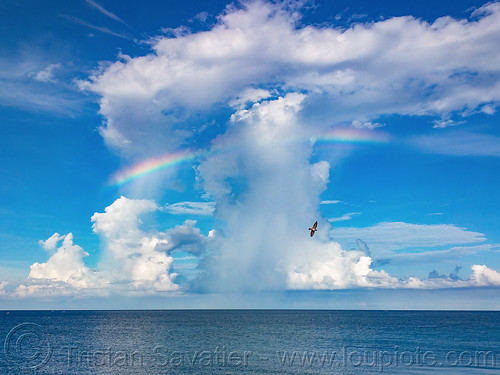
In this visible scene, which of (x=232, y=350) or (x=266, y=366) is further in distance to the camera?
(x=232, y=350)

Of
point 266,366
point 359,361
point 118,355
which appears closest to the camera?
point 266,366

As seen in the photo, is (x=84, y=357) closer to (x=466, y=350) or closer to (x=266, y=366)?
(x=266, y=366)

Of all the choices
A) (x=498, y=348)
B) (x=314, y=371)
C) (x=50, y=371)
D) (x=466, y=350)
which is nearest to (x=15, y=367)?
(x=50, y=371)

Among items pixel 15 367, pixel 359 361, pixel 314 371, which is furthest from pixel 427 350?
pixel 15 367

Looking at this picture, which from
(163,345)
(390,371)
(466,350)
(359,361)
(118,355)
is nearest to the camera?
(390,371)

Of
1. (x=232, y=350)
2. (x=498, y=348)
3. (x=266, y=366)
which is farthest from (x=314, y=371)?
(x=498, y=348)

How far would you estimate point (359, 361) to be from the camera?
256 feet

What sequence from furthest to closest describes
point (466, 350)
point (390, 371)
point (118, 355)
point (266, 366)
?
point (466, 350) → point (118, 355) → point (266, 366) → point (390, 371)

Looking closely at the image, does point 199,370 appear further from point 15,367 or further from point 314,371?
point 15,367

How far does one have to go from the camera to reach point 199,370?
6794 cm

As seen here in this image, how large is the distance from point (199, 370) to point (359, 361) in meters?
29.0

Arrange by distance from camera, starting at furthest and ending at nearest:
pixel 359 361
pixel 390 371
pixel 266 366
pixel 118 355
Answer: pixel 118 355, pixel 359 361, pixel 266 366, pixel 390 371

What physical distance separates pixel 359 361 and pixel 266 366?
18.0 m

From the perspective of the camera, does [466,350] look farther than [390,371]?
Yes
